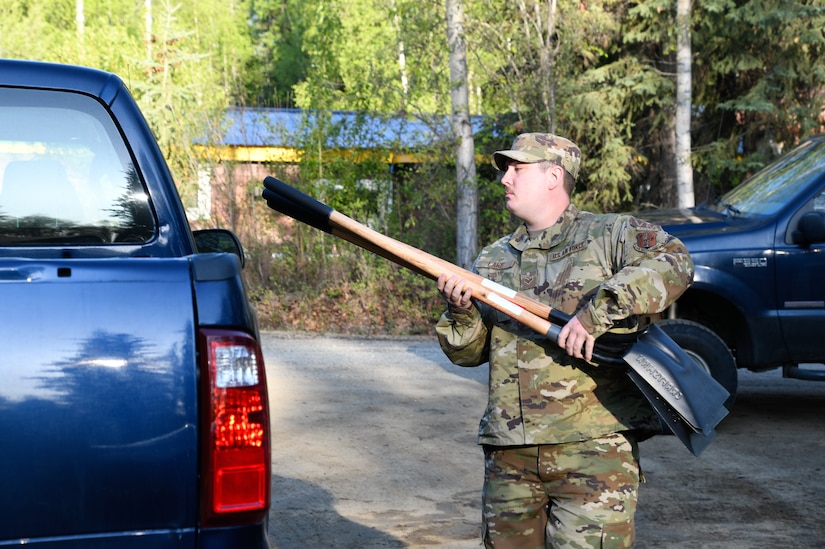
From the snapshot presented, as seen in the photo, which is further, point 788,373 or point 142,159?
point 788,373

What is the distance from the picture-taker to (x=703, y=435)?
3344mm

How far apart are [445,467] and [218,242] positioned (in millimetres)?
3451

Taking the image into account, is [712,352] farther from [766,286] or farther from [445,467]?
[445,467]

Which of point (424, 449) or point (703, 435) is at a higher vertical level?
point (703, 435)

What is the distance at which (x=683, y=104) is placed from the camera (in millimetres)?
16609

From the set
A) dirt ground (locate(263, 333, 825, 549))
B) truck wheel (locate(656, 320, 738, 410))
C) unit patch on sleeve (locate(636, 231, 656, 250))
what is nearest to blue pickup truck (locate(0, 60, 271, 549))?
unit patch on sleeve (locate(636, 231, 656, 250))

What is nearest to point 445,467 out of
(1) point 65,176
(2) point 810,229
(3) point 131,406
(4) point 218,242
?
(2) point 810,229

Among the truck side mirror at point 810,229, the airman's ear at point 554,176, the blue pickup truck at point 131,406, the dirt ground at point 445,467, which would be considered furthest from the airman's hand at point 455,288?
the truck side mirror at point 810,229

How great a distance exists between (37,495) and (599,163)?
16.1 metres

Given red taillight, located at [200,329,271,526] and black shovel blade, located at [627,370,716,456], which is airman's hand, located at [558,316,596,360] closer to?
black shovel blade, located at [627,370,716,456]

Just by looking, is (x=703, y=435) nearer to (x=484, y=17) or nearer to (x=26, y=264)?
(x=26, y=264)

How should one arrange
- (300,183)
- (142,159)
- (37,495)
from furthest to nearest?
(300,183) < (142,159) < (37,495)

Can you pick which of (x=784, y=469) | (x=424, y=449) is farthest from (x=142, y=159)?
(x=784, y=469)

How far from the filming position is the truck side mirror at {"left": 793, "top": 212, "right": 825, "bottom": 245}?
24.1 feet
